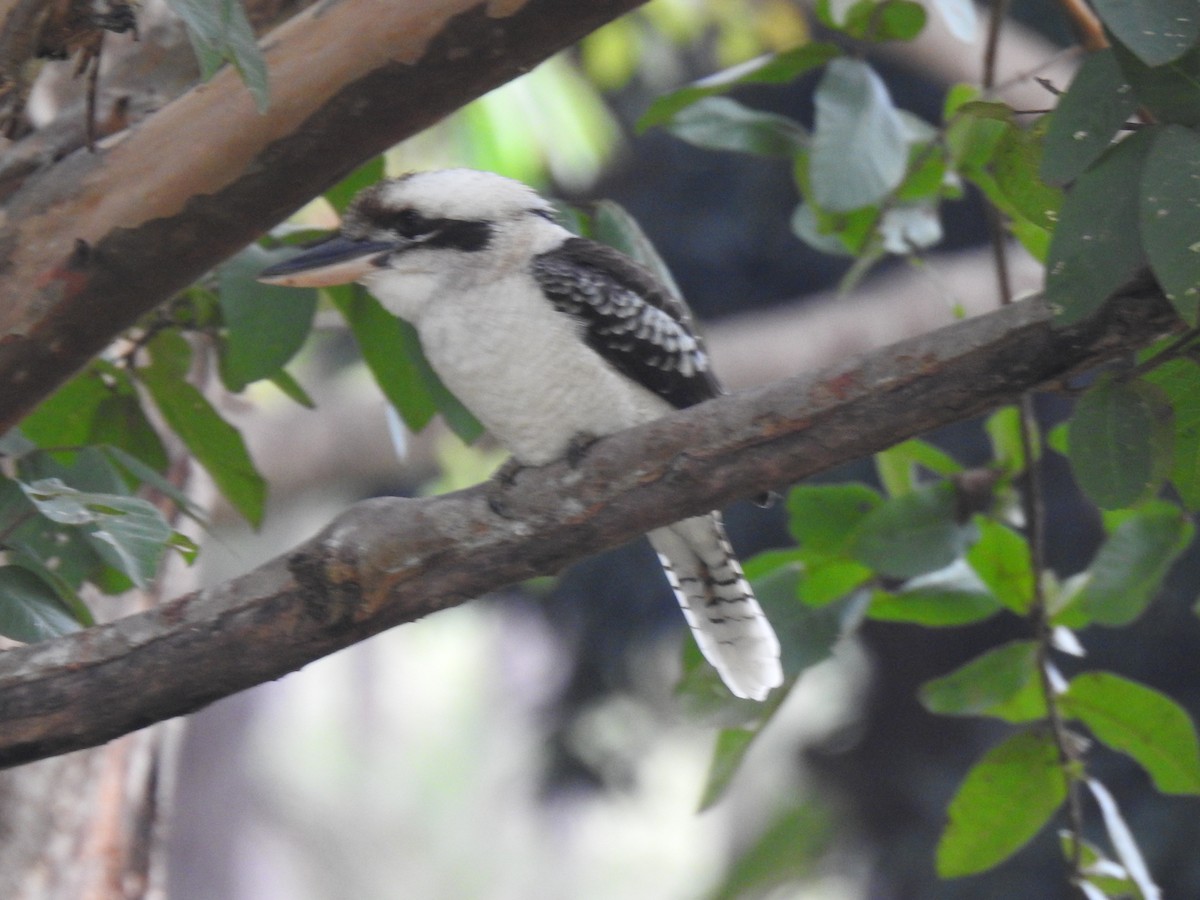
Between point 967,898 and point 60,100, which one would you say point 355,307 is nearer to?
point 60,100

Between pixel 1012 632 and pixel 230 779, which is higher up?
pixel 1012 632

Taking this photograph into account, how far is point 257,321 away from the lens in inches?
60.0

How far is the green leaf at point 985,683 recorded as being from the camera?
5.25ft

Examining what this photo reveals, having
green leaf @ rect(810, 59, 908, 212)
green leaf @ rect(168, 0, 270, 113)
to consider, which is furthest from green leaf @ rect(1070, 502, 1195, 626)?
green leaf @ rect(168, 0, 270, 113)

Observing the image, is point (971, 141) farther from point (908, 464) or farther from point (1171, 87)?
point (1171, 87)

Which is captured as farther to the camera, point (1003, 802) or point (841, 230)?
point (841, 230)

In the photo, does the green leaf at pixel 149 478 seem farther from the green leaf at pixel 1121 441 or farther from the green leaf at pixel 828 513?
the green leaf at pixel 1121 441

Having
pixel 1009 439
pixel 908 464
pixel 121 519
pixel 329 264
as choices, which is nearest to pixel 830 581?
pixel 908 464

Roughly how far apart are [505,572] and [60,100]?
102 centimetres

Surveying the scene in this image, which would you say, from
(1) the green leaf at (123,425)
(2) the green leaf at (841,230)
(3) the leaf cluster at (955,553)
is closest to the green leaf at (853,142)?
(3) the leaf cluster at (955,553)

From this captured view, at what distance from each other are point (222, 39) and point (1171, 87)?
69 centimetres

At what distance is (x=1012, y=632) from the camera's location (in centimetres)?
384

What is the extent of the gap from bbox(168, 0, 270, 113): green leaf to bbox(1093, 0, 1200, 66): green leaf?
1.93 feet

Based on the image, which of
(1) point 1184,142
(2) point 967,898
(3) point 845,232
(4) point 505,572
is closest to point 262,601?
(4) point 505,572
